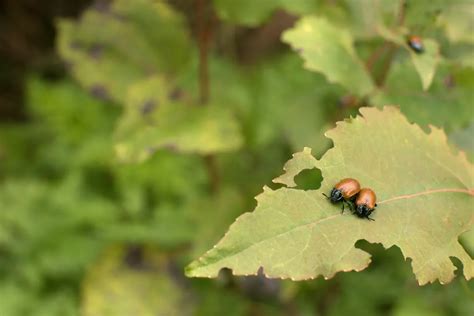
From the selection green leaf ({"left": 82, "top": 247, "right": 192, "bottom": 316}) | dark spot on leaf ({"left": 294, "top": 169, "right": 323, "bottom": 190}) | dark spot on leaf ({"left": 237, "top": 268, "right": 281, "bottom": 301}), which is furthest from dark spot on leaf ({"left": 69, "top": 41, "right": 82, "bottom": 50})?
dark spot on leaf ({"left": 237, "top": 268, "right": 281, "bottom": 301})

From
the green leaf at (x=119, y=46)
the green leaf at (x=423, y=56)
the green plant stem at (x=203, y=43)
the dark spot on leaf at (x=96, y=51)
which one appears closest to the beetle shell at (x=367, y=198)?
the green leaf at (x=423, y=56)

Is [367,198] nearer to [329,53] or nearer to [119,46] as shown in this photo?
[329,53]

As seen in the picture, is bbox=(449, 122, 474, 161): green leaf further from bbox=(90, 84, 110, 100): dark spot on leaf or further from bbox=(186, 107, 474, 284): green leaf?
bbox=(90, 84, 110, 100): dark spot on leaf

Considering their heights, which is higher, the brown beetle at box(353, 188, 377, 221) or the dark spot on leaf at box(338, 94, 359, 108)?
the dark spot on leaf at box(338, 94, 359, 108)

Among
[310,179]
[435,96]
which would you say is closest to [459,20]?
[435,96]

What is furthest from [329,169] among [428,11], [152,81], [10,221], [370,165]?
[10,221]
